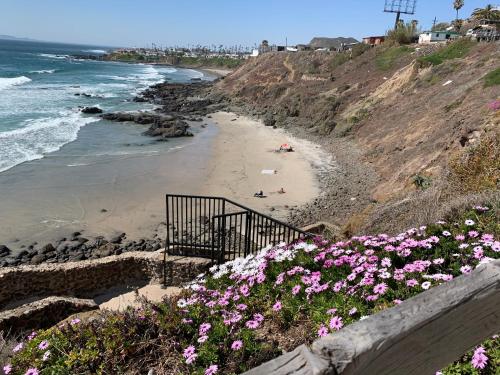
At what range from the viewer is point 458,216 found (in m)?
5.54

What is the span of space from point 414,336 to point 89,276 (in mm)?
9963

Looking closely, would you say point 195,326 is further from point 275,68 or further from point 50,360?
point 275,68

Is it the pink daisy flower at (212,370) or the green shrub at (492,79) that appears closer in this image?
the pink daisy flower at (212,370)

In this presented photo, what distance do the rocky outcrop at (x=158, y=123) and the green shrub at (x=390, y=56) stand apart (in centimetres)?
2047

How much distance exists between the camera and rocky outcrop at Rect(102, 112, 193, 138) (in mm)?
33344

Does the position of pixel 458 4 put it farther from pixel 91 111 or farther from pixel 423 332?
pixel 423 332

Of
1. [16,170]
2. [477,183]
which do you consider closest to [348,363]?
[477,183]

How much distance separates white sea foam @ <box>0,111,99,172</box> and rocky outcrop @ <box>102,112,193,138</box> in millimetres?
2225

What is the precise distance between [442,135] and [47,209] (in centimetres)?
1722

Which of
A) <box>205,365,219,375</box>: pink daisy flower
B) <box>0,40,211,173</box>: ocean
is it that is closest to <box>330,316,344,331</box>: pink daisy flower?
<box>205,365,219,375</box>: pink daisy flower

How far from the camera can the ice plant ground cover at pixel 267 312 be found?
384 cm

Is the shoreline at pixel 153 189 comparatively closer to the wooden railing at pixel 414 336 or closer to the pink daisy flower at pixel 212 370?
the pink daisy flower at pixel 212 370

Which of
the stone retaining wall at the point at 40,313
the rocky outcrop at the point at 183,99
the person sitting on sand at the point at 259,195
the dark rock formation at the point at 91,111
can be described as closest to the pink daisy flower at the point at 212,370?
the stone retaining wall at the point at 40,313

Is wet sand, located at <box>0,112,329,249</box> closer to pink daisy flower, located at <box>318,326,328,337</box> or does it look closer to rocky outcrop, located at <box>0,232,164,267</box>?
rocky outcrop, located at <box>0,232,164,267</box>
